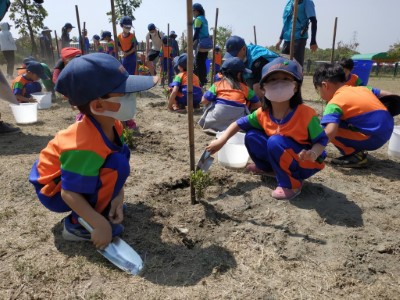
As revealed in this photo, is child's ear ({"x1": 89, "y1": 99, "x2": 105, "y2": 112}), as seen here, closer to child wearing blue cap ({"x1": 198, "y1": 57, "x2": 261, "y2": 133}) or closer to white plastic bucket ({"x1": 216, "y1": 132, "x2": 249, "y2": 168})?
white plastic bucket ({"x1": 216, "y1": 132, "x2": 249, "y2": 168})

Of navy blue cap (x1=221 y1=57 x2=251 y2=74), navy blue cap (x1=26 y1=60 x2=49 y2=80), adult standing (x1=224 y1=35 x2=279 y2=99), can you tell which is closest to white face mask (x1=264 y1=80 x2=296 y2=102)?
navy blue cap (x1=221 y1=57 x2=251 y2=74)

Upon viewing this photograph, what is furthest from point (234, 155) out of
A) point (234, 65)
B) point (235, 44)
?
point (235, 44)

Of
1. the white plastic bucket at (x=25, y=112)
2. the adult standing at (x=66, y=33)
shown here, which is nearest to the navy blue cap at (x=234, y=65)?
the white plastic bucket at (x=25, y=112)

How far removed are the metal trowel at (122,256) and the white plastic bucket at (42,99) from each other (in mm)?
5053

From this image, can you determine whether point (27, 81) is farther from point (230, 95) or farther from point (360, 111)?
point (360, 111)

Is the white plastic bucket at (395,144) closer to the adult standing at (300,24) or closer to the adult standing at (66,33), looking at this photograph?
the adult standing at (300,24)

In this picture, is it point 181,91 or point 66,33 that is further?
point 66,33

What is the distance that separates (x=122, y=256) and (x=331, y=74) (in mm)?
2721

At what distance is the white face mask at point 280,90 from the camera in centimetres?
246

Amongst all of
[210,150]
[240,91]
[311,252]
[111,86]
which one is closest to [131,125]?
[240,91]

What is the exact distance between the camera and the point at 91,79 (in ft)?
5.55

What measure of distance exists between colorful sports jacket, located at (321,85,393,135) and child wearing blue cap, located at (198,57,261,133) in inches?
54.3

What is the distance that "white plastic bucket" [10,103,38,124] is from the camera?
489 cm

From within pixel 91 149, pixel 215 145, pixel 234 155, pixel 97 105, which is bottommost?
pixel 234 155
